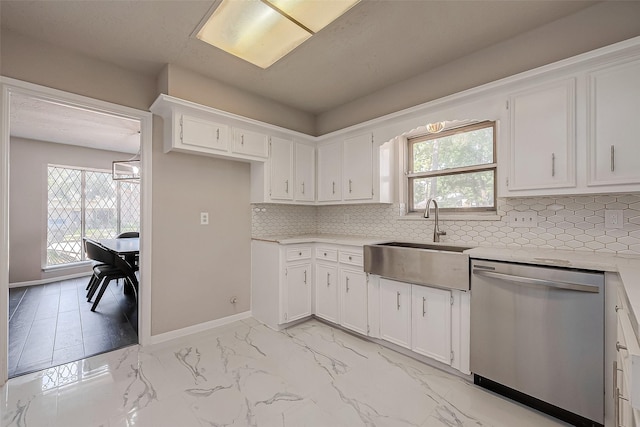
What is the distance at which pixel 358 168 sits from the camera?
3.02 m

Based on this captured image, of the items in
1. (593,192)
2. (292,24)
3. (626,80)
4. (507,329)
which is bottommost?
(507,329)

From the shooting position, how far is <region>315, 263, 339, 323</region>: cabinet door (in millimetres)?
2846

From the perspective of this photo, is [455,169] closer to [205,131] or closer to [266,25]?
[266,25]

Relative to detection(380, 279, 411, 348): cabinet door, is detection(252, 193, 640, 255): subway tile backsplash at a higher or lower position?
higher

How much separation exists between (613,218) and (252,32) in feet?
9.19

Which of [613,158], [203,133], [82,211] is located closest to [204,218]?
[203,133]

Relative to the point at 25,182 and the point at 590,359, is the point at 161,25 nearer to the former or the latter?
the point at 590,359

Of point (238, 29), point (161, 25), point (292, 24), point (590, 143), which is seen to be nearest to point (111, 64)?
point (161, 25)

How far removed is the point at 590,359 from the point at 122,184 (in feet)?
24.2

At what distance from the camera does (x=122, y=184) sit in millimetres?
5875

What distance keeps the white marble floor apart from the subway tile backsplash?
115 cm

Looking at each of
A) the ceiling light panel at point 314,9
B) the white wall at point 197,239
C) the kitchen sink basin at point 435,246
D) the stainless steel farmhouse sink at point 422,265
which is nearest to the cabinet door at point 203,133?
the white wall at point 197,239

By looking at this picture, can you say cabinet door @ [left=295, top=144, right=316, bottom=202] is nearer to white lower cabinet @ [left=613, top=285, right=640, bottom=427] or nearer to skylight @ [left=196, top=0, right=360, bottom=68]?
skylight @ [left=196, top=0, right=360, bottom=68]

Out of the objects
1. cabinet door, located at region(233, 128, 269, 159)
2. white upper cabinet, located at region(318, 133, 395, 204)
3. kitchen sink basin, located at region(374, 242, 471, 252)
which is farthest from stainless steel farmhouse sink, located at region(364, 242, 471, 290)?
cabinet door, located at region(233, 128, 269, 159)
